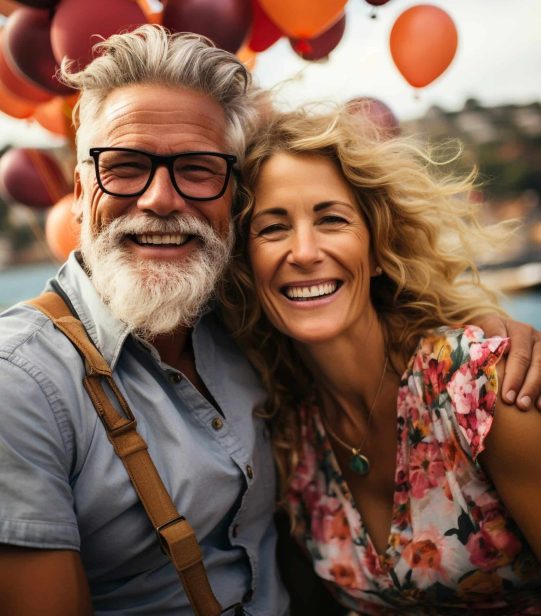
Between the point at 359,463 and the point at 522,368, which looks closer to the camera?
the point at 522,368

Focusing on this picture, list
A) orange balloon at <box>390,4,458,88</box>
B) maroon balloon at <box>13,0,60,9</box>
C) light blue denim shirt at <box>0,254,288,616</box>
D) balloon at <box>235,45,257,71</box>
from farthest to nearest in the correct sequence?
balloon at <box>235,45,257,71</box> < orange balloon at <box>390,4,458,88</box> < maroon balloon at <box>13,0,60,9</box> < light blue denim shirt at <box>0,254,288,616</box>

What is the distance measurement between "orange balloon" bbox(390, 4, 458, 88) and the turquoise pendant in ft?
7.98

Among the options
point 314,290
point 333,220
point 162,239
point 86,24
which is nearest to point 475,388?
point 314,290

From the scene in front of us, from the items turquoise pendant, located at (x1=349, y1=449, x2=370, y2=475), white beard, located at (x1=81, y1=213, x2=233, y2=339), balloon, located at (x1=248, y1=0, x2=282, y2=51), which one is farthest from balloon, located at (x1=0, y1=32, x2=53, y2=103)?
turquoise pendant, located at (x1=349, y1=449, x2=370, y2=475)

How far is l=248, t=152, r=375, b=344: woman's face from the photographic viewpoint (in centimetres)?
164

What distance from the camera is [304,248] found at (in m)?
1.60

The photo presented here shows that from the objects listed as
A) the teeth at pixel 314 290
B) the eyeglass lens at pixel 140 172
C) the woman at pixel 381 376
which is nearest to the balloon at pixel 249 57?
the woman at pixel 381 376

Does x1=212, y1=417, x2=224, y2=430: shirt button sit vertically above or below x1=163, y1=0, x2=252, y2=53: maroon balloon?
below

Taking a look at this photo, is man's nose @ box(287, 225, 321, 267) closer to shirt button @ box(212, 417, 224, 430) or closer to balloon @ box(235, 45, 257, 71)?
shirt button @ box(212, 417, 224, 430)

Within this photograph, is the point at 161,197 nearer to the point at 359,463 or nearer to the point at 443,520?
the point at 359,463

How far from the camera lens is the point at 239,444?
1.63m

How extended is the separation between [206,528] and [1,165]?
2.80 meters

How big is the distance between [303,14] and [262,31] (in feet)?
1.86

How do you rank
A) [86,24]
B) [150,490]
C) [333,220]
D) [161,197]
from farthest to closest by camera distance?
[86,24] → [333,220] → [161,197] → [150,490]
